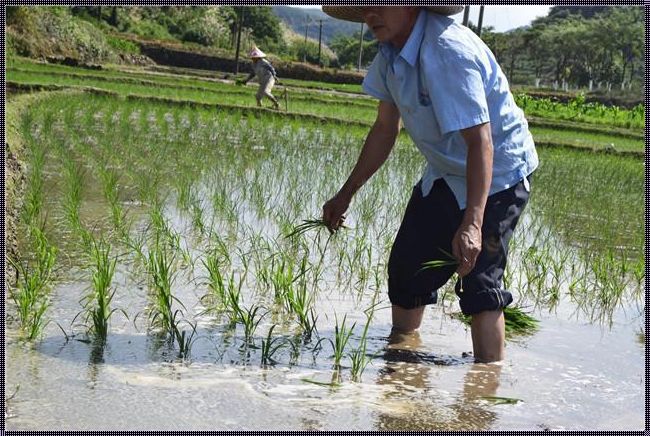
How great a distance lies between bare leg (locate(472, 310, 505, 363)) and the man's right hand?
53 centimetres

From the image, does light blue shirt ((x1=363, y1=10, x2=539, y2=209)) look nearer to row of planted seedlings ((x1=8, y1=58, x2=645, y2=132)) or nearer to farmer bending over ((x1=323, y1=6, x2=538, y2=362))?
farmer bending over ((x1=323, y1=6, x2=538, y2=362))

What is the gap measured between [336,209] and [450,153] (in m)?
0.47

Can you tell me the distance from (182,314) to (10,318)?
0.49 m

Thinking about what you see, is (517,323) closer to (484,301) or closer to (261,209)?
(484,301)

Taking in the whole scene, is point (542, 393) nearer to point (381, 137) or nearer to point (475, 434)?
point (475, 434)

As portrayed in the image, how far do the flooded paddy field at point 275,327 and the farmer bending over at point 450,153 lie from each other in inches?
8.9

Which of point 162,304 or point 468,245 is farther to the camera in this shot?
point 162,304

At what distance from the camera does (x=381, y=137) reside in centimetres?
261

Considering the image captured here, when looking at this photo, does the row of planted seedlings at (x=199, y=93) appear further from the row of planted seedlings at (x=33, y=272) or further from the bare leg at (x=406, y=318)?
the bare leg at (x=406, y=318)

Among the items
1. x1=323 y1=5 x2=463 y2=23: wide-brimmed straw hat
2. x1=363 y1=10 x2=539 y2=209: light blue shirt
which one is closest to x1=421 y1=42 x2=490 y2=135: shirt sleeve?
x1=363 y1=10 x2=539 y2=209: light blue shirt

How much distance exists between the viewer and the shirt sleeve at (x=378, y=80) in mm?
2398

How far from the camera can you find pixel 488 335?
93.6 inches

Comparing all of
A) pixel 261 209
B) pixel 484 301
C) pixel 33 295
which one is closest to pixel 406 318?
pixel 484 301

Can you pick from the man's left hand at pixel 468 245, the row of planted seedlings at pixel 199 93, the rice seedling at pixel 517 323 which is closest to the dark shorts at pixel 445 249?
the man's left hand at pixel 468 245
